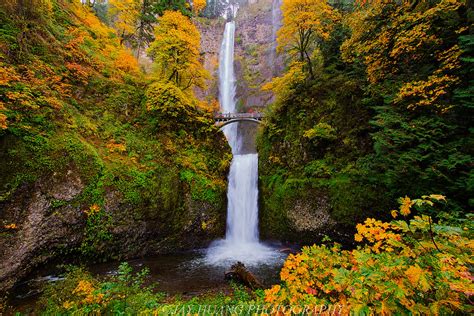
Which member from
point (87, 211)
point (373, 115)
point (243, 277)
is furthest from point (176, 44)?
point (243, 277)

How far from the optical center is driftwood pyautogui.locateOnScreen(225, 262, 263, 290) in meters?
6.43

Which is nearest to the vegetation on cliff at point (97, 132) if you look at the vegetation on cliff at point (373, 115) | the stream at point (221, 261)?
the stream at point (221, 261)

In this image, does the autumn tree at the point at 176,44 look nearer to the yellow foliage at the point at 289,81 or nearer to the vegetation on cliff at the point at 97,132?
the vegetation on cliff at the point at 97,132

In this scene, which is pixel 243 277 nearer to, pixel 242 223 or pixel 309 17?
pixel 242 223

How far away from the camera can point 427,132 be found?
5902 millimetres

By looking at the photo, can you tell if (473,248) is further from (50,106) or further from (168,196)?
(50,106)

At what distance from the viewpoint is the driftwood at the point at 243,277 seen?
6434mm

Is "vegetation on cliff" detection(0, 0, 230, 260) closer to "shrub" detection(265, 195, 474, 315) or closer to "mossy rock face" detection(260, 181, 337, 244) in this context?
"mossy rock face" detection(260, 181, 337, 244)

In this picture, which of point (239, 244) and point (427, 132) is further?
point (239, 244)

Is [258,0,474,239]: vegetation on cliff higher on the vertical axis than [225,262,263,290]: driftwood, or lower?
higher

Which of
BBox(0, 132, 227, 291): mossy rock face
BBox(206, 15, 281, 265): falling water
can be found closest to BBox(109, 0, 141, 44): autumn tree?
BBox(0, 132, 227, 291): mossy rock face

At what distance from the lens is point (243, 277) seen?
6723mm

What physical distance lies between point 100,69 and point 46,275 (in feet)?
30.7

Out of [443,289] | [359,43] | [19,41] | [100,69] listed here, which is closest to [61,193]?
[19,41]
